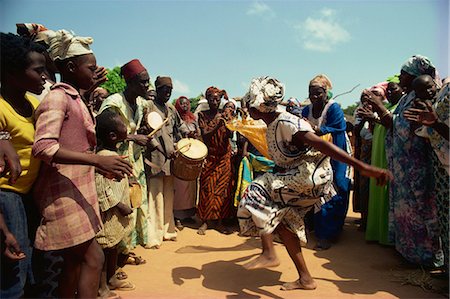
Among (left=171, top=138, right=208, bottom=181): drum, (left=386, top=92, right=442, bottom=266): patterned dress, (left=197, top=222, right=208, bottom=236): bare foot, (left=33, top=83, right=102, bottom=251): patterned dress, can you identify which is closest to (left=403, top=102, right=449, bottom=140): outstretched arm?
(left=386, top=92, right=442, bottom=266): patterned dress

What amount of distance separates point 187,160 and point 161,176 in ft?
1.62

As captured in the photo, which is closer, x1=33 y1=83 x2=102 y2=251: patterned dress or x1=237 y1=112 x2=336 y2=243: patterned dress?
x1=33 y1=83 x2=102 y2=251: patterned dress

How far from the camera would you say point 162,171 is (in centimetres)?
525

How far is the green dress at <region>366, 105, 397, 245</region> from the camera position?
4.89m

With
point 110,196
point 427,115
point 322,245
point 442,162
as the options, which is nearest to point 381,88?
point 322,245

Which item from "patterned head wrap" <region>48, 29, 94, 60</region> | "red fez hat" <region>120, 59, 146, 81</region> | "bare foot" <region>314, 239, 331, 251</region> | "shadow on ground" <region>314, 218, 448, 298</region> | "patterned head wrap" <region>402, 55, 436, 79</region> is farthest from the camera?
"bare foot" <region>314, 239, 331, 251</region>

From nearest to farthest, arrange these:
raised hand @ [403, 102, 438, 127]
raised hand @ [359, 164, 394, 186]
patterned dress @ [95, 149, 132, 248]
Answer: raised hand @ [359, 164, 394, 186]
raised hand @ [403, 102, 438, 127]
patterned dress @ [95, 149, 132, 248]

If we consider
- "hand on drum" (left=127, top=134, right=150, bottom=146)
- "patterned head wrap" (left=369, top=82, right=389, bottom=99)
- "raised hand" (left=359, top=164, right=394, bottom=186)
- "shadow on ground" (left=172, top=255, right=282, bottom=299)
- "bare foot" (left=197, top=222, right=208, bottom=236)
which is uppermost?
"patterned head wrap" (left=369, top=82, right=389, bottom=99)

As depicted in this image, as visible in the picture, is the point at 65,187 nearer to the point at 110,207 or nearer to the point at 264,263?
the point at 110,207

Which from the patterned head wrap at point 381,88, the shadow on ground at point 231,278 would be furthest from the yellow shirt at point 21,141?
the patterned head wrap at point 381,88

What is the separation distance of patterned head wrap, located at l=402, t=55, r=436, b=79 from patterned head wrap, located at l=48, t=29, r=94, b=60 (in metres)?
3.34

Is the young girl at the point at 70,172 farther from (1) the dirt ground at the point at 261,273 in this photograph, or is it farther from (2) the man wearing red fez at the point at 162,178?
(2) the man wearing red fez at the point at 162,178

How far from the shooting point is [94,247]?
251 cm

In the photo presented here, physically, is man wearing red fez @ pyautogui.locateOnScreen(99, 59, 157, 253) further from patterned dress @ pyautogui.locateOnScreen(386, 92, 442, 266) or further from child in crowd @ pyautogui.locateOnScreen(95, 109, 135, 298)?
patterned dress @ pyautogui.locateOnScreen(386, 92, 442, 266)
